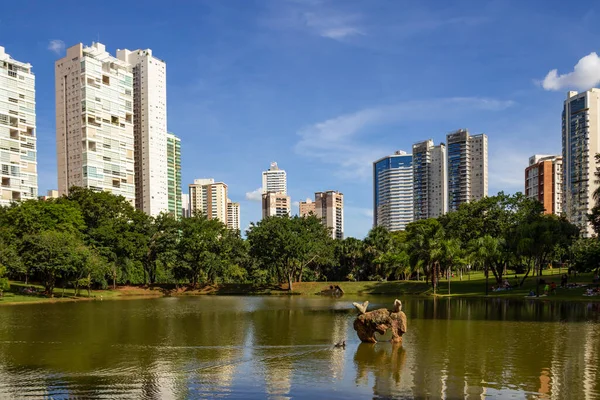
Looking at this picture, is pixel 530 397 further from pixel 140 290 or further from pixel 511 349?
pixel 140 290

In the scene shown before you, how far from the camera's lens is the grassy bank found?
4672 cm

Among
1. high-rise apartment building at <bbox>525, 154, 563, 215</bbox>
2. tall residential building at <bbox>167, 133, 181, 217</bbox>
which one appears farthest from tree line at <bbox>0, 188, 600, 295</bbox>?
high-rise apartment building at <bbox>525, 154, 563, 215</bbox>

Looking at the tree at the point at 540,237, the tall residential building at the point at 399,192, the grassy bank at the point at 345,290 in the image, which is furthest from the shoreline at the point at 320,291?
the tall residential building at the point at 399,192

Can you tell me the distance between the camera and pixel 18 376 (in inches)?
606

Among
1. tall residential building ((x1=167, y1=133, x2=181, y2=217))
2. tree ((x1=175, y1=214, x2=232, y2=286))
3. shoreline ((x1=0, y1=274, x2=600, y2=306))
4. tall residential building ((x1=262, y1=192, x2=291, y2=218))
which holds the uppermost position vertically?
tall residential building ((x1=167, y1=133, x2=181, y2=217))

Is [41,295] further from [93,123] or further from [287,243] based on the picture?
[93,123]

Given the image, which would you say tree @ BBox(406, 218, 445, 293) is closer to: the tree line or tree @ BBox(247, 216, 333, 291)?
the tree line

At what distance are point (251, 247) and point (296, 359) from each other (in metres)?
51.4

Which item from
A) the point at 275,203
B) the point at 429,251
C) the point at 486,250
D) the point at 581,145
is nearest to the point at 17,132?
the point at 429,251

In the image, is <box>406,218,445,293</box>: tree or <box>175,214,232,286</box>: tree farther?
<box>175,214,232,286</box>: tree

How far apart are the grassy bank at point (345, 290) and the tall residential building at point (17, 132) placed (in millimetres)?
35856

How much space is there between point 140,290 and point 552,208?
392 feet

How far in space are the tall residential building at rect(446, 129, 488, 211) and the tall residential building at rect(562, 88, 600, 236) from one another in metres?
25.8

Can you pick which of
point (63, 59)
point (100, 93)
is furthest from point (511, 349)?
point (63, 59)
